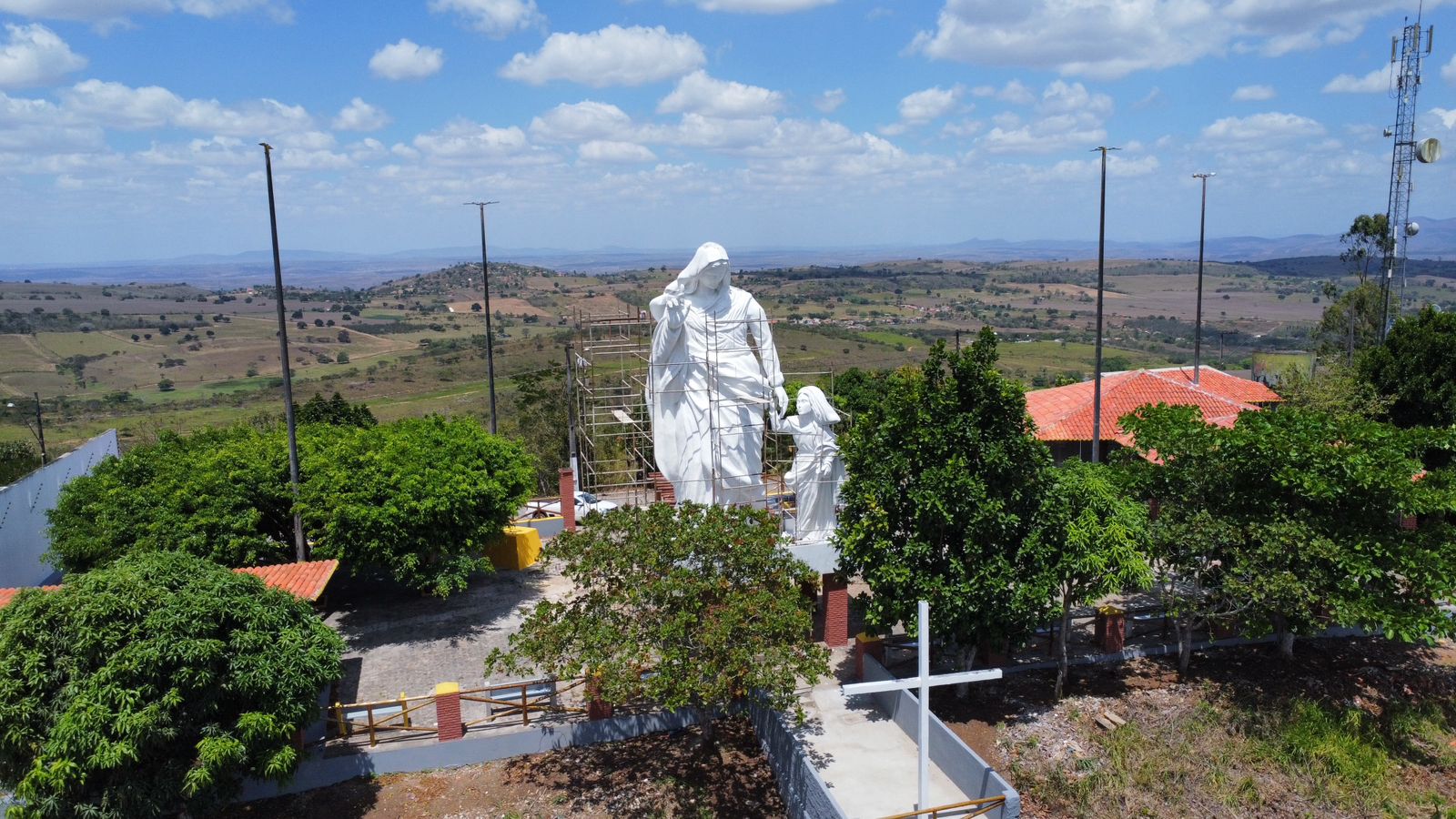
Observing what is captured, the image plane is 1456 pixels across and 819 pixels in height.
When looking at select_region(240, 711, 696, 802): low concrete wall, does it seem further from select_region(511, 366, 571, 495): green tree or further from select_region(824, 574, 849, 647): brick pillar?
select_region(511, 366, 571, 495): green tree

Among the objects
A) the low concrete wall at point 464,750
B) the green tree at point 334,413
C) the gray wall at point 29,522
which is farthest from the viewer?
Result: the green tree at point 334,413

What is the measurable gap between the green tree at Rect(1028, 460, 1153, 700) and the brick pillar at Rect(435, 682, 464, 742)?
8.97m

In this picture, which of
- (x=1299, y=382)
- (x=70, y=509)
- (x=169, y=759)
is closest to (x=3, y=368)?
(x=70, y=509)

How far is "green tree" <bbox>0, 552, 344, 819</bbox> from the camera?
419 inches

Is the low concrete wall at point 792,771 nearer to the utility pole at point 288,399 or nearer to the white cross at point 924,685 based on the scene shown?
the white cross at point 924,685

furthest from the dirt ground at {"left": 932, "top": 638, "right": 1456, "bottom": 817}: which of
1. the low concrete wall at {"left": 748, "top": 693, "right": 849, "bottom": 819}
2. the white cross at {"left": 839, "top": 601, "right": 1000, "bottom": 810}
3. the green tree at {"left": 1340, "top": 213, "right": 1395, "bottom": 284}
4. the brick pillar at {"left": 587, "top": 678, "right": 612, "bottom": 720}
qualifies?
the green tree at {"left": 1340, "top": 213, "right": 1395, "bottom": 284}

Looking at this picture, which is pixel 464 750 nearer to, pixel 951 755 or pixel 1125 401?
pixel 951 755

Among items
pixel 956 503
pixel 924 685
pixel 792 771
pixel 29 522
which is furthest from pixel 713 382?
pixel 29 522

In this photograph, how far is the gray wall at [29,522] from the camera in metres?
21.4

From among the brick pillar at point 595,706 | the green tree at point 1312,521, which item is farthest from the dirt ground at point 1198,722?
the brick pillar at point 595,706

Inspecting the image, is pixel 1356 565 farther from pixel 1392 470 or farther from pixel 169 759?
pixel 169 759

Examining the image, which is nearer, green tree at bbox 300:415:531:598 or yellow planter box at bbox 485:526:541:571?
green tree at bbox 300:415:531:598

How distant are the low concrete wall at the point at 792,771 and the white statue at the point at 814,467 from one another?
15.0 feet

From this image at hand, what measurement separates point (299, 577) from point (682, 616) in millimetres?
8119
